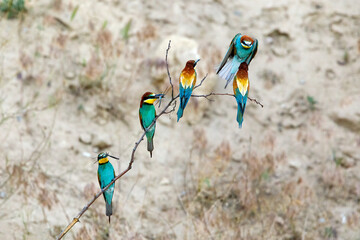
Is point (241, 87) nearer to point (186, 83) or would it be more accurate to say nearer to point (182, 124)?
point (186, 83)

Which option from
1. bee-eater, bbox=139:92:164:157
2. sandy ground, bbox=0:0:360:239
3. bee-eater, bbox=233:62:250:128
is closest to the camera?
bee-eater, bbox=233:62:250:128

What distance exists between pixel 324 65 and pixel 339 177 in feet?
5.24

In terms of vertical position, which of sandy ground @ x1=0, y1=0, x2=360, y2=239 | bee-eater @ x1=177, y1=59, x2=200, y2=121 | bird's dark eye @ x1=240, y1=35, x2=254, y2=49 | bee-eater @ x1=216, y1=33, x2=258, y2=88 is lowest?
sandy ground @ x1=0, y1=0, x2=360, y2=239

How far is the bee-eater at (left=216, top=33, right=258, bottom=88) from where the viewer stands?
175cm

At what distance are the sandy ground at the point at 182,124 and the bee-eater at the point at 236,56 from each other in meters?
2.09

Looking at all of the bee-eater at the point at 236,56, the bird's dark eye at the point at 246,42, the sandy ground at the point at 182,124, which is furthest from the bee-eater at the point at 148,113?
the sandy ground at the point at 182,124

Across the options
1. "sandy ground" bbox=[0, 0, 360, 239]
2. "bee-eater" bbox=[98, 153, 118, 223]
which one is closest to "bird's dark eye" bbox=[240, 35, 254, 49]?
"bee-eater" bbox=[98, 153, 118, 223]

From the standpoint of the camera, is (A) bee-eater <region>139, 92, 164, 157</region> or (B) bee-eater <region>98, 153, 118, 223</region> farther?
(B) bee-eater <region>98, 153, 118, 223</region>

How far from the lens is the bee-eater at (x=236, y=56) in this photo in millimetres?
1748

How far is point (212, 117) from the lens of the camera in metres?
5.25

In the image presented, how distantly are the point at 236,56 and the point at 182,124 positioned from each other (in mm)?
3346

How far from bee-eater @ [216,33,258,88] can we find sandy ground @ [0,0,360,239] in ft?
6.86

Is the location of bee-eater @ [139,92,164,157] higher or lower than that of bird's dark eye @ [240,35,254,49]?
lower

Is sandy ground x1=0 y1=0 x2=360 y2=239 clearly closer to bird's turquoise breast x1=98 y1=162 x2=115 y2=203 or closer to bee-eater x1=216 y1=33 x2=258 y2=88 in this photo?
bird's turquoise breast x1=98 y1=162 x2=115 y2=203
